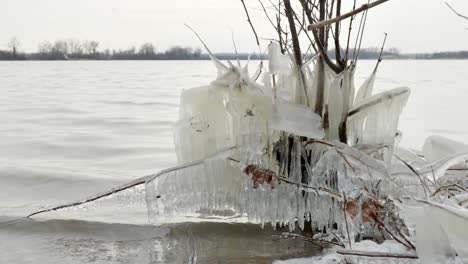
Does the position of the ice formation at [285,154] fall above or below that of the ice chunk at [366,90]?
below

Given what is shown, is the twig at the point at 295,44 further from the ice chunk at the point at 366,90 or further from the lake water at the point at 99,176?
the lake water at the point at 99,176

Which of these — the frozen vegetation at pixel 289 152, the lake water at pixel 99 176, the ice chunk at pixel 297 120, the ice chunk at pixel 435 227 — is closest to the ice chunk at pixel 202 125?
the frozen vegetation at pixel 289 152

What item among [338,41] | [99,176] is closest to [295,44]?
[338,41]

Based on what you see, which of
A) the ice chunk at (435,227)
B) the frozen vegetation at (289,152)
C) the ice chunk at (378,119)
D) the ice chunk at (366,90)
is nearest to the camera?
the ice chunk at (435,227)

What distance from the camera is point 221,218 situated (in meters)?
2.84

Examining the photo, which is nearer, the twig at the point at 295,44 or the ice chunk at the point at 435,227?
the ice chunk at the point at 435,227

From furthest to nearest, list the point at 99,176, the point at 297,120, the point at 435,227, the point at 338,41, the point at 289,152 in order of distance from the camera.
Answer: the point at 99,176 < the point at 338,41 < the point at 289,152 < the point at 297,120 < the point at 435,227

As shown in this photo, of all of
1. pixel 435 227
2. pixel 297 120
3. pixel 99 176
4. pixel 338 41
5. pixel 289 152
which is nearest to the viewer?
pixel 435 227

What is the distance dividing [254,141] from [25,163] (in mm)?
2808

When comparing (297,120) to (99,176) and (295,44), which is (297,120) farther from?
(99,176)

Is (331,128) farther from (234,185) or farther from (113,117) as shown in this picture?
(113,117)

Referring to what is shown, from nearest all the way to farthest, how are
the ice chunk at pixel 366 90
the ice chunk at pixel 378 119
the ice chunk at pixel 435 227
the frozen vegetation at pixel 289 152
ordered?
the ice chunk at pixel 435 227, the frozen vegetation at pixel 289 152, the ice chunk at pixel 378 119, the ice chunk at pixel 366 90

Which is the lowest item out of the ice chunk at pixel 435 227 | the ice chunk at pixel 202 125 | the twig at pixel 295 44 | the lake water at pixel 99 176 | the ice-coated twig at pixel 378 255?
the lake water at pixel 99 176

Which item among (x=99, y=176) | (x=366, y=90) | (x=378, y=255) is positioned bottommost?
(x=99, y=176)
